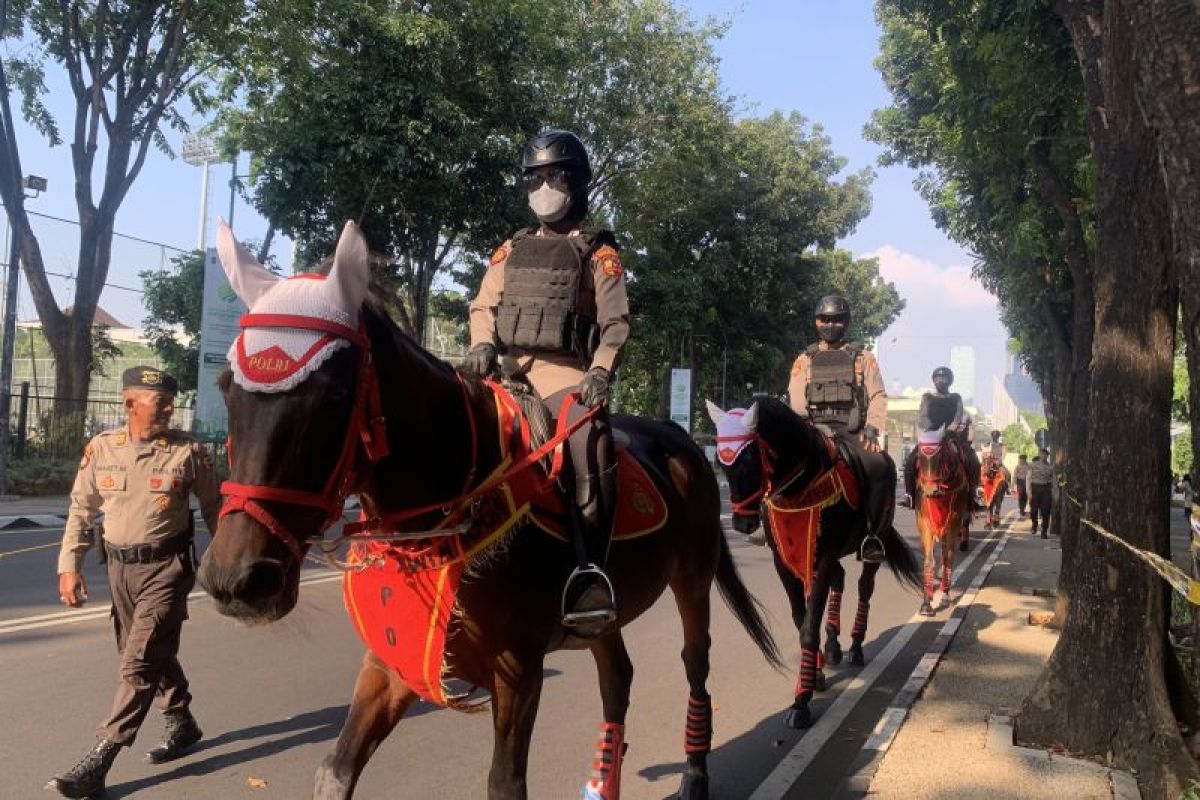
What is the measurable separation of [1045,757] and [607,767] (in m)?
2.58

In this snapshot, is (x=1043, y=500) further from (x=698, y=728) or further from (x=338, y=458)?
(x=338, y=458)

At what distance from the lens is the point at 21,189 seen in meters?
18.4

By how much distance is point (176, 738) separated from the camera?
17.3 ft

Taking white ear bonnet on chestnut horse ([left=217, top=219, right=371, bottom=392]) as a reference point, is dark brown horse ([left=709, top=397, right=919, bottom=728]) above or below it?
below

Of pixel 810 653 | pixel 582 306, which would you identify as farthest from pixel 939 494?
pixel 582 306

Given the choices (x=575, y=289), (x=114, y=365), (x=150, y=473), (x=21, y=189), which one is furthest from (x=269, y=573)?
(x=114, y=365)

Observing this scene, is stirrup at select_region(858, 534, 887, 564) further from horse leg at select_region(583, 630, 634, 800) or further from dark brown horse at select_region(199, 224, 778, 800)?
horse leg at select_region(583, 630, 634, 800)

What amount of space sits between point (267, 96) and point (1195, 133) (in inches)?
776

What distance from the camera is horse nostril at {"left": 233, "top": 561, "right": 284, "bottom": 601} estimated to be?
2.13m

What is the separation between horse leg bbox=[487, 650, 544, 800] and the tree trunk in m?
3.63

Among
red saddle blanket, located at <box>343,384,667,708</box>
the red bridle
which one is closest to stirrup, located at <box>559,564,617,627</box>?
red saddle blanket, located at <box>343,384,667,708</box>

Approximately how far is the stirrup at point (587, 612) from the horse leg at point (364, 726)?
574 millimetres

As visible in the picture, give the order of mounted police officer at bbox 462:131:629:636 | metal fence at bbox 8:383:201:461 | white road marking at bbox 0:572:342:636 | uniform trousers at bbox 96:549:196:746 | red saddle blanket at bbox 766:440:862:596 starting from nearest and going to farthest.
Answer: mounted police officer at bbox 462:131:629:636 < uniform trousers at bbox 96:549:196:746 < red saddle blanket at bbox 766:440:862:596 < white road marking at bbox 0:572:342:636 < metal fence at bbox 8:383:201:461

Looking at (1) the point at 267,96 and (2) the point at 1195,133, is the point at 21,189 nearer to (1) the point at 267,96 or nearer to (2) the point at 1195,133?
(1) the point at 267,96
